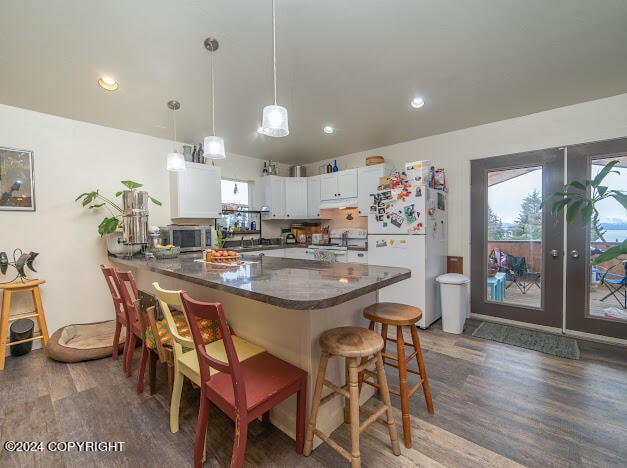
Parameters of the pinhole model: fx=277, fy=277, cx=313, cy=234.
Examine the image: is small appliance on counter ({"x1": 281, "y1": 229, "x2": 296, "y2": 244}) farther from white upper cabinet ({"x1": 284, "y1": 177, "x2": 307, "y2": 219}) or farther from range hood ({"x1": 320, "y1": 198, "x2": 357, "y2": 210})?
range hood ({"x1": 320, "y1": 198, "x2": 357, "y2": 210})

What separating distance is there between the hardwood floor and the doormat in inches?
5.9

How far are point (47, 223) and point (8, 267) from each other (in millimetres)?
520

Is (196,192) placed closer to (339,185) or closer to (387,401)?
(339,185)

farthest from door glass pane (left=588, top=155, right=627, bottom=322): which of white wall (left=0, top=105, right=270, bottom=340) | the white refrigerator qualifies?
white wall (left=0, top=105, right=270, bottom=340)

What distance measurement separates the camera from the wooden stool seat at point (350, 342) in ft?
4.23

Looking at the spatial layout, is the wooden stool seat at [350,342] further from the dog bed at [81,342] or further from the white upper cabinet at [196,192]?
the white upper cabinet at [196,192]

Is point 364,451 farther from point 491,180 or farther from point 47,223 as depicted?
point 47,223

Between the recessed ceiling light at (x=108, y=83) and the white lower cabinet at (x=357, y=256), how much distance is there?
3306 millimetres

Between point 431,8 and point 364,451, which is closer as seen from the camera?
point 364,451

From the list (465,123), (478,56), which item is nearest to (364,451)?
(478,56)

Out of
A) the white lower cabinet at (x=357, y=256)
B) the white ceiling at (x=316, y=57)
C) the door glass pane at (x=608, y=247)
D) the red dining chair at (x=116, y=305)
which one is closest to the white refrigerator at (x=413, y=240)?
the white lower cabinet at (x=357, y=256)

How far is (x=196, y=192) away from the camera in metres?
3.78

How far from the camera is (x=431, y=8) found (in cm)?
194

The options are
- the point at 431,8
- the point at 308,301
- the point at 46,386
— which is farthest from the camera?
the point at 46,386
